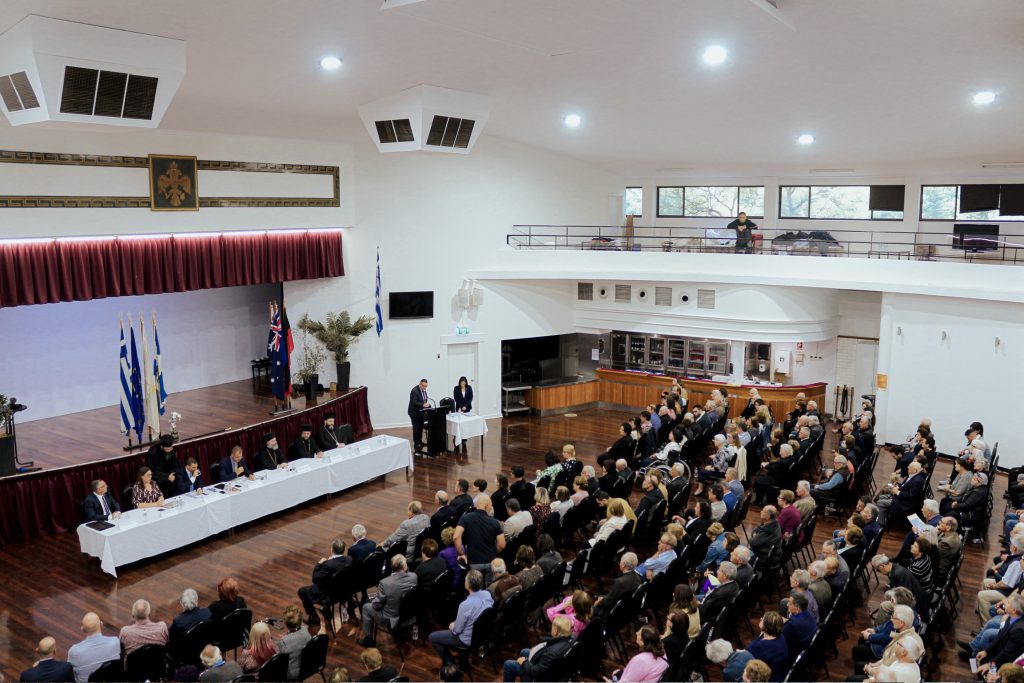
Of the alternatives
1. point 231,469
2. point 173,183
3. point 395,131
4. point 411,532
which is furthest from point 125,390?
point 395,131

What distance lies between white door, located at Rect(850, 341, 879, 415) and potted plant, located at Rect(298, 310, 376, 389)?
35.8 feet

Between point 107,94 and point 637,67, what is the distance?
7396 mm

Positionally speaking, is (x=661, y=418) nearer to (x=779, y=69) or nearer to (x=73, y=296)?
(x=779, y=69)

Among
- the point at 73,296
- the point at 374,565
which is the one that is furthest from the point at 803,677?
the point at 73,296

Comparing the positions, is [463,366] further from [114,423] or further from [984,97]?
[984,97]

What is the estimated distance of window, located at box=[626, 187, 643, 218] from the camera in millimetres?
22812

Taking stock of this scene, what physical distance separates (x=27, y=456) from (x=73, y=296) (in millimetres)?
2708

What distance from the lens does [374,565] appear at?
357 inches

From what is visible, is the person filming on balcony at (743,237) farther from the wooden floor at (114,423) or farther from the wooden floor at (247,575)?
the wooden floor at (114,423)

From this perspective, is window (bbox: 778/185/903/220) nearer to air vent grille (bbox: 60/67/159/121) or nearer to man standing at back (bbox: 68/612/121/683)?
air vent grille (bbox: 60/67/159/121)

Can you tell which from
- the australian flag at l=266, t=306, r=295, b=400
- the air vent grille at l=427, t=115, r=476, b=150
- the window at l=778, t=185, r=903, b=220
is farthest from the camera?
the window at l=778, t=185, r=903, b=220

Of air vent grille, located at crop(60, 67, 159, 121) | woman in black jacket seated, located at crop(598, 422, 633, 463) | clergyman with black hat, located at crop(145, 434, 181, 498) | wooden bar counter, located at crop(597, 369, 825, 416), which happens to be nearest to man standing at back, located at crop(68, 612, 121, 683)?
clergyman with black hat, located at crop(145, 434, 181, 498)

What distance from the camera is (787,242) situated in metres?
17.6

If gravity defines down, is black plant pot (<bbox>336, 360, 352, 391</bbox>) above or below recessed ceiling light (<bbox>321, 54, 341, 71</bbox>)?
below
